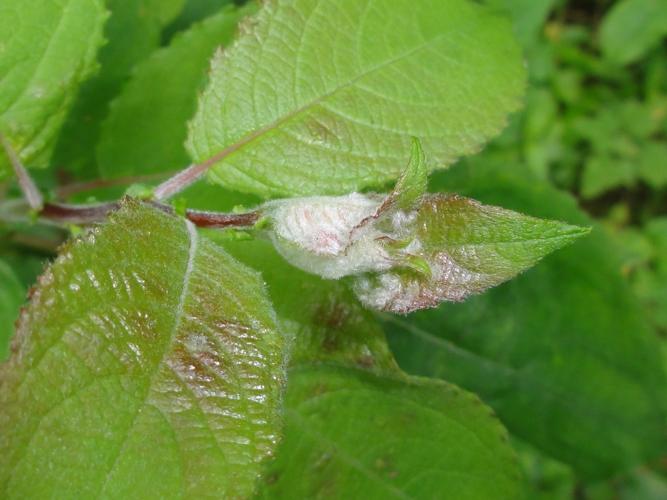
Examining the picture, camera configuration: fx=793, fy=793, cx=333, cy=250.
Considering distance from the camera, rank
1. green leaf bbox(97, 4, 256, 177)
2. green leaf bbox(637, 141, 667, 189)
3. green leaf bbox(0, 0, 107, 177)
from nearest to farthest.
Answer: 1. green leaf bbox(0, 0, 107, 177)
2. green leaf bbox(97, 4, 256, 177)
3. green leaf bbox(637, 141, 667, 189)

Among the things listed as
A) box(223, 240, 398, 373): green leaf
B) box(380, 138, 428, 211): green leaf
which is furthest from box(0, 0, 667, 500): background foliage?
box(380, 138, 428, 211): green leaf

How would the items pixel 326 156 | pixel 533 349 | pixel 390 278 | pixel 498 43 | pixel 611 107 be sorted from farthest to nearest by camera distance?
pixel 611 107
pixel 533 349
pixel 498 43
pixel 326 156
pixel 390 278

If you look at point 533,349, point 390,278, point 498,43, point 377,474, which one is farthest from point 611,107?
point 390,278

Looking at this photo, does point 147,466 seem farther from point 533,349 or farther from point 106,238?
point 533,349

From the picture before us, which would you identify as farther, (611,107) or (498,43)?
(611,107)

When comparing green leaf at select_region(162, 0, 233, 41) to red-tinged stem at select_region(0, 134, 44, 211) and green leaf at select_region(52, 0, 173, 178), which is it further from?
red-tinged stem at select_region(0, 134, 44, 211)

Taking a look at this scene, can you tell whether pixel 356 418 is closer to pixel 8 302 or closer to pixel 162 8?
pixel 8 302

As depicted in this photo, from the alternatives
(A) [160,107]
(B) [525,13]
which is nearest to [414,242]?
(A) [160,107]
